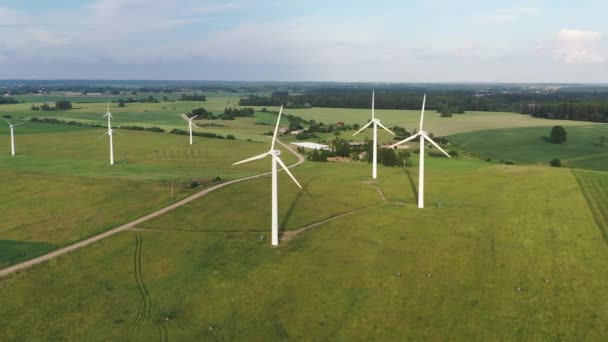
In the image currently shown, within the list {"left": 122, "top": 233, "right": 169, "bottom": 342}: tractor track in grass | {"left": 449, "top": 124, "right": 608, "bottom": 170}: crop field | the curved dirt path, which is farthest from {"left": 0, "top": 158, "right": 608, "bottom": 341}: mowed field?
{"left": 449, "top": 124, "right": 608, "bottom": 170}: crop field

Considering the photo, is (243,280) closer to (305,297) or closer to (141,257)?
(305,297)

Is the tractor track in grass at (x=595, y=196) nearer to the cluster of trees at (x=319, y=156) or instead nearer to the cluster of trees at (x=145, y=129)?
the cluster of trees at (x=319, y=156)

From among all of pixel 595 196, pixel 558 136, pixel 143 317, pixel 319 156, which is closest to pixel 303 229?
pixel 143 317

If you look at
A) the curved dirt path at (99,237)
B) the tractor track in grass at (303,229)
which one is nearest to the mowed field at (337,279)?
the tractor track in grass at (303,229)

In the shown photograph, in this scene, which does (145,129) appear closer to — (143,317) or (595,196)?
(595,196)

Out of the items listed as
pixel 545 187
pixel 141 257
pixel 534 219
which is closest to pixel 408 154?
pixel 545 187

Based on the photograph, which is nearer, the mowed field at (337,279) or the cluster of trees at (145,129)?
the mowed field at (337,279)

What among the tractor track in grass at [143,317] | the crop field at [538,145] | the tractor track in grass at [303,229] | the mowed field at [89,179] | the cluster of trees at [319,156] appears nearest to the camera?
the tractor track in grass at [143,317]
